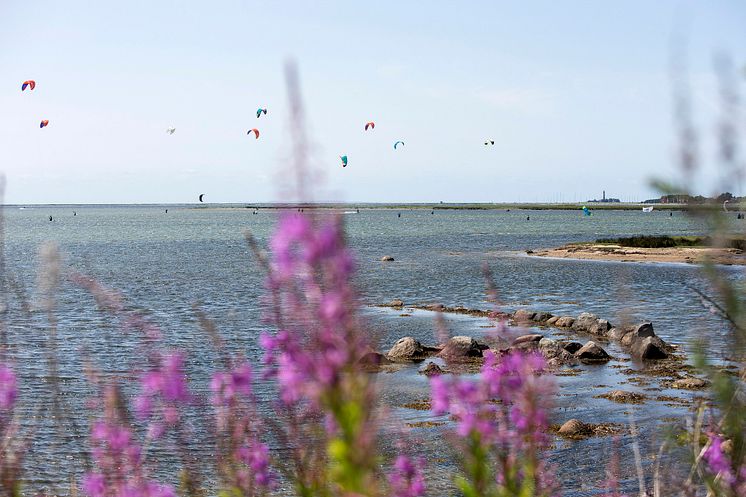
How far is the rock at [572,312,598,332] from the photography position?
29625mm

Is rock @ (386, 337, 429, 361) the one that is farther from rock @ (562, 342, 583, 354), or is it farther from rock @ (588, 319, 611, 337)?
rock @ (588, 319, 611, 337)

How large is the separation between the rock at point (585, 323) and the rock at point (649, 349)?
4587mm

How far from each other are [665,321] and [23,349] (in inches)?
941

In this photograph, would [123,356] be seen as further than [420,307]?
No

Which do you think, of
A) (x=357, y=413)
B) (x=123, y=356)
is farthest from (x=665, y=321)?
(x=357, y=413)

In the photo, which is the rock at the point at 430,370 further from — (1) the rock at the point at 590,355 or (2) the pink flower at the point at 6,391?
(2) the pink flower at the point at 6,391

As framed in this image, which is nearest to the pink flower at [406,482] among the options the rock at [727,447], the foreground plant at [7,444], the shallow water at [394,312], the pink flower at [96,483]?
the shallow water at [394,312]

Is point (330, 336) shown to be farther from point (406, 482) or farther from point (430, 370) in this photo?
point (430, 370)

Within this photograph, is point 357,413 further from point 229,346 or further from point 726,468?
point 229,346

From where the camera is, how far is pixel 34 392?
19.7 meters

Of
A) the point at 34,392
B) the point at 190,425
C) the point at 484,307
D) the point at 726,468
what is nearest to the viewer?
the point at 726,468

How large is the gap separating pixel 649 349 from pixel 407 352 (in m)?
7.16

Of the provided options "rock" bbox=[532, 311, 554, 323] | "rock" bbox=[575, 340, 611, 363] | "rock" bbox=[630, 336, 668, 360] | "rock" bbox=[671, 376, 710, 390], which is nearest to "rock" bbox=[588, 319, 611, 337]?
"rock" bbox=[532, 311, 554, 323]

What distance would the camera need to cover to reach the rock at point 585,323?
97.2 ft
